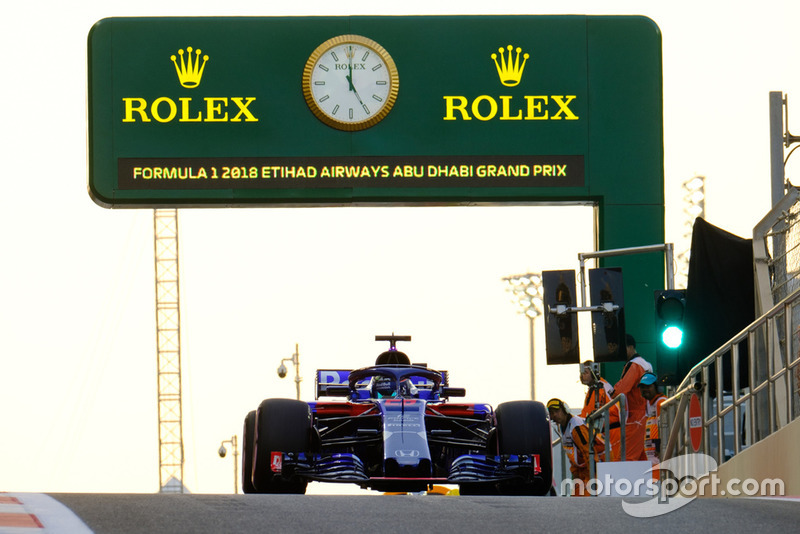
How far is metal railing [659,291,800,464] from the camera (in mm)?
13367

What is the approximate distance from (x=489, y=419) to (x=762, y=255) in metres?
4.01

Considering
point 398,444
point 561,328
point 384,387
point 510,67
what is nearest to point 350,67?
point 510,67

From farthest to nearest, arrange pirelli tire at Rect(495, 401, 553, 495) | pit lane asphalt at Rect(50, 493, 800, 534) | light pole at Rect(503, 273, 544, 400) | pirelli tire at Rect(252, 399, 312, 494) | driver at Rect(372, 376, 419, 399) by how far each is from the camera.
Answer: light pole at Rect(503, 273, 544, 400)
driver at Rect(372, 376, 419, 399)
pirelli tire at Rect(495, 401, 553, 495)
pirelli tire at Rect(252, 399, 312, 494)
pit lane asphalt at Rect(50, 493, 800, 534)

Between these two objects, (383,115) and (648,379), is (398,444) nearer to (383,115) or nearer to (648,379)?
(648,379)

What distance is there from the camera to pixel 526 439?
1421cm

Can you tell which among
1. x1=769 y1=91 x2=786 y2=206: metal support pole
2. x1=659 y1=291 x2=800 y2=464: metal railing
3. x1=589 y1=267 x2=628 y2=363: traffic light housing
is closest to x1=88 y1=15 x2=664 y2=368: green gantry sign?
x1=589 y1=267 x2=628 y2=363: traffic light housing

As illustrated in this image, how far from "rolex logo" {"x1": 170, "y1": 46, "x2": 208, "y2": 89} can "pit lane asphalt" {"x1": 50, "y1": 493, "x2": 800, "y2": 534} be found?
12417 mm

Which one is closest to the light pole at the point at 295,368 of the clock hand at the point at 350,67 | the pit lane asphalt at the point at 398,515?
the clock hand at the point at 350,67

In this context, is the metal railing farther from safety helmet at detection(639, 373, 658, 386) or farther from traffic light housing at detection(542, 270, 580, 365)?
traffic light housing at detection(542, 270, 580, 365)

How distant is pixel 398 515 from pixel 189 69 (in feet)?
45.7

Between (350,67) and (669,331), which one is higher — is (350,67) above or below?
above

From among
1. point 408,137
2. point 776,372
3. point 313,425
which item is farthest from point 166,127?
point 776,372

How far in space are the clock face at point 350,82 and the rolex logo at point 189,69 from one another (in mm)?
1320

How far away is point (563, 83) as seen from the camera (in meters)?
21.0
